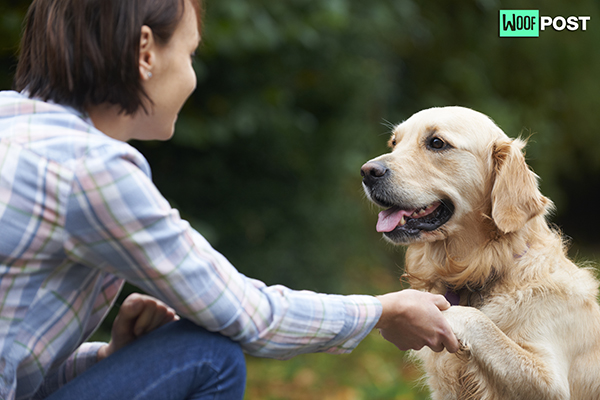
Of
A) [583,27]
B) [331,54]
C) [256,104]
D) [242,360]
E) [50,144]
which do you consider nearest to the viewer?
[50,144]

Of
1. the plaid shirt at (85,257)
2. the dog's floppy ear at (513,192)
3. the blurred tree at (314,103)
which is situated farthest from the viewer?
the blurred tree at (314,103)

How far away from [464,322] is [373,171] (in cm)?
74

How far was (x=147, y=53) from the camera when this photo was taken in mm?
1618

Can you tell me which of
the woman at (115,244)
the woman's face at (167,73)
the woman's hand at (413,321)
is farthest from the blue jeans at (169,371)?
the woman's face at (167,73)

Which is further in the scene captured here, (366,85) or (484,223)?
(366,85)

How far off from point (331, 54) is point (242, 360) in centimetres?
433

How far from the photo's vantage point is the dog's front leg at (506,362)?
202 centimetres

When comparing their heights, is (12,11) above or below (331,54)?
above

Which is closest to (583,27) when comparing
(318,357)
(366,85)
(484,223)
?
(366,85)

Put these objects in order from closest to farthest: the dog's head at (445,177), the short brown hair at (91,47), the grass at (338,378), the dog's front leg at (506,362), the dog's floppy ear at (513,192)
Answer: the short brown hair at (91,47) → the dog's front leg at (506,362) → the dog's floppy ear at (513,192) → the dog's head at (445,177) → the grass at (338,378)

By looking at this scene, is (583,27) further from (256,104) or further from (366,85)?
(256,104)

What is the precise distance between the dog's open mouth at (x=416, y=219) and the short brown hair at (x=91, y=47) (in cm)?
121

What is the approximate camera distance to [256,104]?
Answer: 455cm

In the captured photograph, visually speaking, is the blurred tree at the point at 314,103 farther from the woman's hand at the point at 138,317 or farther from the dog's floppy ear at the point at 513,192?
the woman's hand at the point at 138,317
